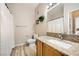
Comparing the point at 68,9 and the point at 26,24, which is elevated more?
the point at 68,9

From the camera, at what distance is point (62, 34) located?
Answer: 2.11 meters

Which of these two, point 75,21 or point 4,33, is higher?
point 75,21

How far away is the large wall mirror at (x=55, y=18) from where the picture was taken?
217 centimetres

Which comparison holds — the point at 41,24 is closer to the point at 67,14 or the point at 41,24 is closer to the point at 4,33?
the point at 67,14

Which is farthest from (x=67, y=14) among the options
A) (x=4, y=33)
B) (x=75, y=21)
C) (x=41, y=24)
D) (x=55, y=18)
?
(x=4, y=33)

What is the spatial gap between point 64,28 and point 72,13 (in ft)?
1.17

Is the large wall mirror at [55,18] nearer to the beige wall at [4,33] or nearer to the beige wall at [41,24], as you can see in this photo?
the beige wall at [41,24]

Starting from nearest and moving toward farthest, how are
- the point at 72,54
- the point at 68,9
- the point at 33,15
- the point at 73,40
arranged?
the point at 72,54 < the point at 73,40 < the point at 68,9 < the point at 33,15

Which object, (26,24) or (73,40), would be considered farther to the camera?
(26,24)

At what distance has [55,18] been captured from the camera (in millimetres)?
2361

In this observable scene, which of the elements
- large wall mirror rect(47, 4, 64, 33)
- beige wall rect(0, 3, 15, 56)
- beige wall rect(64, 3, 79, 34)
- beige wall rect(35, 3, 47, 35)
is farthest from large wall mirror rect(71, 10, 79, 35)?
beige wall rect(0, 3, 15, 56)

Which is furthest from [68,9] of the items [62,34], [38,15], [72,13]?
[38,15]

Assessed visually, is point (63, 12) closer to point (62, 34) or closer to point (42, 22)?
point (62, 34)

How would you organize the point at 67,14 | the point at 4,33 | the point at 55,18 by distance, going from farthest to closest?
the point at 55,18 < the point at 4,33 < the point at 67,14
